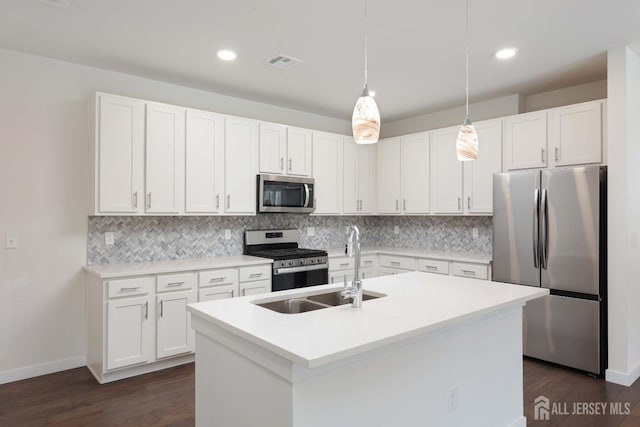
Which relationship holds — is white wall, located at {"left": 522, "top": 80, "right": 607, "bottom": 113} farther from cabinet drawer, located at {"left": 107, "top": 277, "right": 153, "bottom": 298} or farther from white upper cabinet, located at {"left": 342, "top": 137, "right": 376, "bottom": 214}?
cabinet drawer, located at {"left": 107, "top": 277, "right": 153, "bottom": 298}

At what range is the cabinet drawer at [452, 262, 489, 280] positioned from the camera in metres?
4.11

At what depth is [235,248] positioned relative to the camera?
177 inches

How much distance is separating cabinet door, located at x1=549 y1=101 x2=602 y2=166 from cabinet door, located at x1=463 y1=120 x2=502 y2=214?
546 millimetres

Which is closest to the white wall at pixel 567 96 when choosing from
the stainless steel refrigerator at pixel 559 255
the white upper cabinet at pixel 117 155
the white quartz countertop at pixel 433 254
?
the stainless steel refrigerator at pixel 559 255

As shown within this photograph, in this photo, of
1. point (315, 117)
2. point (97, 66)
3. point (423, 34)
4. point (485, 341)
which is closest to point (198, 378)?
point (485, 341)

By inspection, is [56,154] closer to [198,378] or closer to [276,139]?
[276,139]

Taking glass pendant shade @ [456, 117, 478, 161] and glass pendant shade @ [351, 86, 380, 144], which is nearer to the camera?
glass pendant shade @ [351, 86, 380, 144]

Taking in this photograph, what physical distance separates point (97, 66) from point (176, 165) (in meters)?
1.10

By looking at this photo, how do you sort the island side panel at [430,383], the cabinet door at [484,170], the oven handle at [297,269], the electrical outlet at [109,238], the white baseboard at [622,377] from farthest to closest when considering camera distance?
the cabinet door at [484,170], the oven handle at [297,269], the electrical outlet at [109,238], the white baseboard at [622,377], the island side panel at [430,383]

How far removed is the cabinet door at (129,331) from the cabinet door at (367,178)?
9.80 feet

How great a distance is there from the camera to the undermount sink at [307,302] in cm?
232

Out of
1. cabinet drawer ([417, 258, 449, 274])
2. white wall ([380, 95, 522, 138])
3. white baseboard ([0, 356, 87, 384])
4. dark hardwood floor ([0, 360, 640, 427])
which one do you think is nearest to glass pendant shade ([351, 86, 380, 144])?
dark hardwood floor ([0, 360, 640, 427])

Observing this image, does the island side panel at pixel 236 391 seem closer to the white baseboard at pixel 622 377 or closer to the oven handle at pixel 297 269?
the oven handle at pixel 297 269

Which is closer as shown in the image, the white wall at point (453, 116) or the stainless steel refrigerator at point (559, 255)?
the stainless steel refrigerator at point (559, 255)
